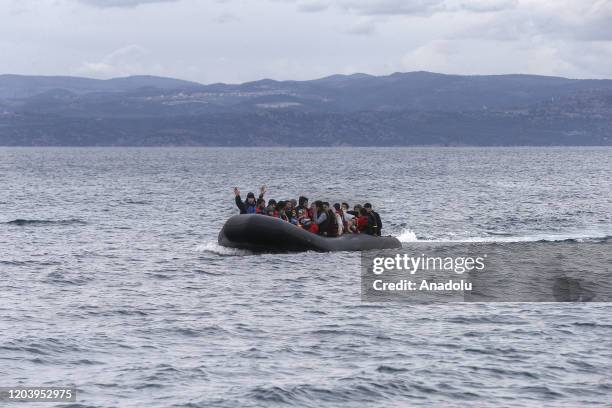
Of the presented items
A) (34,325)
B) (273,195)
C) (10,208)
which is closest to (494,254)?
(34,325)

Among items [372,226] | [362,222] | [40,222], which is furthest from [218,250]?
[40,222]

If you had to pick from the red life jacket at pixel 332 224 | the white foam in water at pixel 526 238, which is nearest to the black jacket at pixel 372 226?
the red life jacket at pixel 332 224

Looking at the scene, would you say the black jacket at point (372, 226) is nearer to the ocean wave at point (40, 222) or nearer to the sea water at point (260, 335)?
the sea water at point (260, 335)

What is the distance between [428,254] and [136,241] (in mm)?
11753

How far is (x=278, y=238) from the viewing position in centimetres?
2958

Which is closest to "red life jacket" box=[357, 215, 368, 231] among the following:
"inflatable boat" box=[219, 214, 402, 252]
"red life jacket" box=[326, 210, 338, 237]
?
"inflatable boat" box=[219, 214, 402, 252]

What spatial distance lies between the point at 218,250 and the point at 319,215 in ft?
A: 12.7

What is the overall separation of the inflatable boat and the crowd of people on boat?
33 centimetres

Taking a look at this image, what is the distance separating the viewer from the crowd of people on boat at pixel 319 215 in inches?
1180

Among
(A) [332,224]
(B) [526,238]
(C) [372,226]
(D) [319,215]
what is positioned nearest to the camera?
(A) [332,224]

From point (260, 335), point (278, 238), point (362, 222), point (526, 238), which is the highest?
point (362, 222)

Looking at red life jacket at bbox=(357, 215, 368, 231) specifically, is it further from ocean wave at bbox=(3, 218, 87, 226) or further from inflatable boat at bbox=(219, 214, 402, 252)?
ocean wave at bbox=(3, 218, 87, 226)

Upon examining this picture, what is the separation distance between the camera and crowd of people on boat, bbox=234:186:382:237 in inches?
1180

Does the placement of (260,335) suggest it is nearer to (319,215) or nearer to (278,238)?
(278,238)
